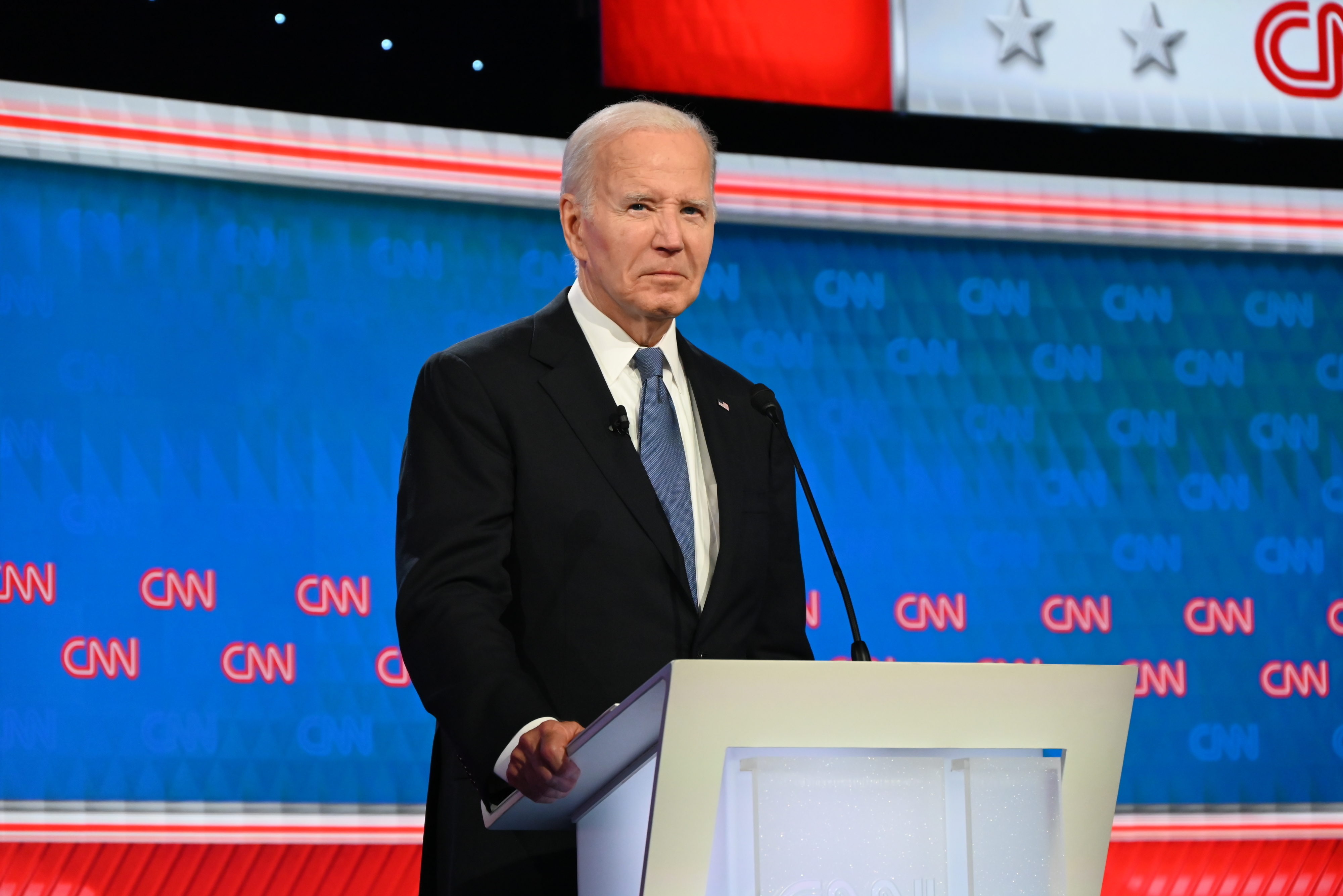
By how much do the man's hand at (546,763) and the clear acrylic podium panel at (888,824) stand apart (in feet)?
0.41

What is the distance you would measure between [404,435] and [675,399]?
3.73 feet

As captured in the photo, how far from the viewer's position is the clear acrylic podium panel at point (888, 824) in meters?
1.09

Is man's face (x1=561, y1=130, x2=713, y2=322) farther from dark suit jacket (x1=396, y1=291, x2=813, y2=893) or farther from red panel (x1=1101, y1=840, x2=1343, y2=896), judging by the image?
red panel (x1=1101, y1=840, x2=1343, y2=896)

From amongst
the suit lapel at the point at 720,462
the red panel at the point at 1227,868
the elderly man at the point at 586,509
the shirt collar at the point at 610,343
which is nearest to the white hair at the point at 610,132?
the elderly man at the point at 586,509

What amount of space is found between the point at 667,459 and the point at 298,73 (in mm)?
1520

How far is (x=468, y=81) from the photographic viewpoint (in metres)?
2.83

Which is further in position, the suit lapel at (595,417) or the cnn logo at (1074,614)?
the cnn logo at (1074,614)

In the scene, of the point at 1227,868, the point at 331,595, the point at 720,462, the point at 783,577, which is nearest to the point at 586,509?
the point at 720,462

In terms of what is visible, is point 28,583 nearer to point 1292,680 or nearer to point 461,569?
point 461,569

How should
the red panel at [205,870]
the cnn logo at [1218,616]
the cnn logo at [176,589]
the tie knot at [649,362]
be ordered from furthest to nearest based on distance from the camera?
the cnn logo at [1218,616], the cnn logo at [176,589], the red panel at [205,870], the tie knot at [649,362]

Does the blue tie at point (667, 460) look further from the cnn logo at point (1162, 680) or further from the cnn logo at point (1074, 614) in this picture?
the cnn logo at point (1162, 680)

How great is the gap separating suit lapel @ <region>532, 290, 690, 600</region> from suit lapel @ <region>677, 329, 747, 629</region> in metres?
0.05

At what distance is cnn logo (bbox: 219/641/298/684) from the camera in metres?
2.53

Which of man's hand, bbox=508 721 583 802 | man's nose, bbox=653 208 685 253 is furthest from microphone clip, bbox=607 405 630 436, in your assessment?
man's hand, bbox=508 721 583 802
